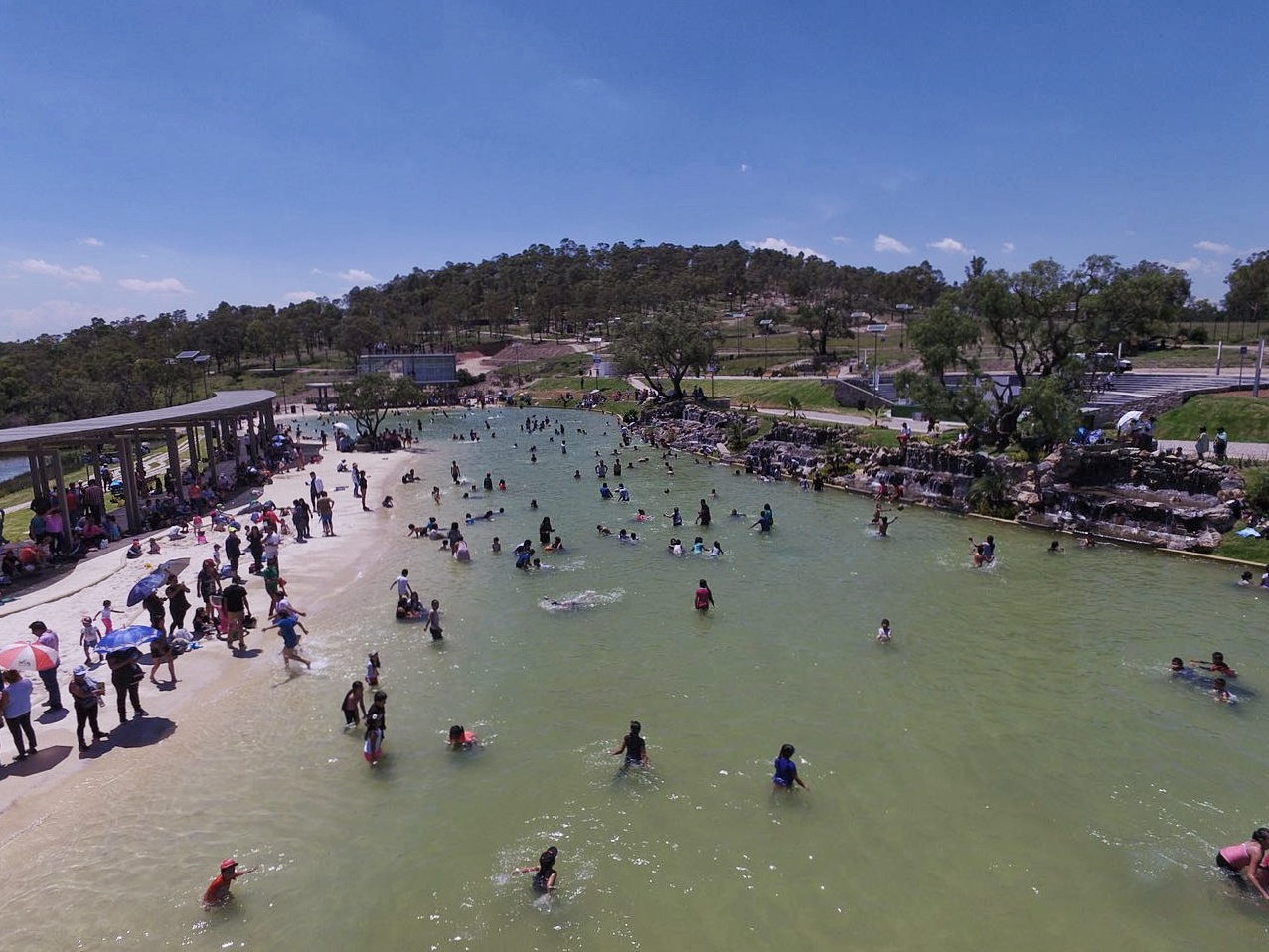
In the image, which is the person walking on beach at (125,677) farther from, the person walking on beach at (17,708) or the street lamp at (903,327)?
the street lamp at (903,327)

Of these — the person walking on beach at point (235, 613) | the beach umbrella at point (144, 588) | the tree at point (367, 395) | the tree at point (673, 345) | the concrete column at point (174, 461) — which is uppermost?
the tree at point (673, 345)

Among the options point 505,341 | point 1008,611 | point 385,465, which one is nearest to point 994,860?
point 1008,611

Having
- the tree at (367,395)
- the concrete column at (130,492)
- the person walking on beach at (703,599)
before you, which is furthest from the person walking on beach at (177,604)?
the tree at (367,395)

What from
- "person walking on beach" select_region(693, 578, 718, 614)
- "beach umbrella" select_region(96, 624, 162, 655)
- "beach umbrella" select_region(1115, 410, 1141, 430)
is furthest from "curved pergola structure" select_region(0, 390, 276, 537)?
"beach umbrella" select_region(1115, 410, 1141, 430)

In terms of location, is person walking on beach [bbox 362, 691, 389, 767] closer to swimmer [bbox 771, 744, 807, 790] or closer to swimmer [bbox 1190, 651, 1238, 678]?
swimmer [bbox 771, 744, 807, 790]

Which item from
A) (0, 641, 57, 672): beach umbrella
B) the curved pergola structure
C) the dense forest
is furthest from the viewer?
the dense forest

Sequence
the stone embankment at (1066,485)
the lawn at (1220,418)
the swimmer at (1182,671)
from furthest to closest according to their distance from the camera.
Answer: the lawn at (1220,418) < the stone embankment at (1066,485) < the swimmer at (1182,671)

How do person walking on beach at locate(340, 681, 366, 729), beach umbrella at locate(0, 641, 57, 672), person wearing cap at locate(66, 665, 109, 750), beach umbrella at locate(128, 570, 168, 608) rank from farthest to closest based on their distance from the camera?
1. beach umbrella at locate(128, 570, 168, 608)
2. person walking on beach at locate(340, 681, 366, 729)
3. beach umbrella at locate(0, 641, 57, 672)
4. person wearing cap at locate(66, 665, 109, 750)
